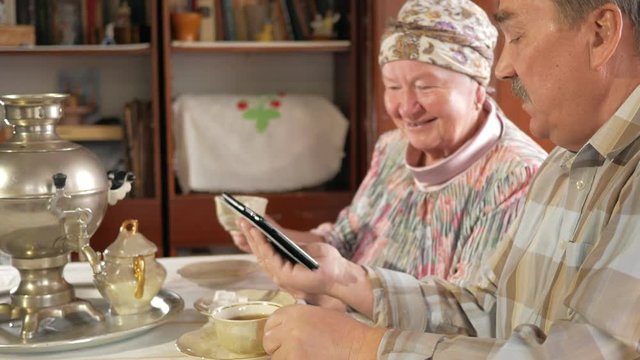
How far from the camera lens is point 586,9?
0.97m

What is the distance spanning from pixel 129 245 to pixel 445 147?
85 centimetres

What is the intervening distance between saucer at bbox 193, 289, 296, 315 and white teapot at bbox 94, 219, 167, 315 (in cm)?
10

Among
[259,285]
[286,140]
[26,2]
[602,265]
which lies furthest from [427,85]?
[26,2]

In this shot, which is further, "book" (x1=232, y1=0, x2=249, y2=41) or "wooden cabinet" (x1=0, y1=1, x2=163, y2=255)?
"book" (x1=232, y1=0, x2=249, y2=41)

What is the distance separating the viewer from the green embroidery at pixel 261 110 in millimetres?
3482

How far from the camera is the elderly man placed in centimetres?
86

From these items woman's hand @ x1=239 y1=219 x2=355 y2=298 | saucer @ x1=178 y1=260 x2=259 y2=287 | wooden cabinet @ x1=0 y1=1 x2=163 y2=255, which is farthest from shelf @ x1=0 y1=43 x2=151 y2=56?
woman's hand @ x1=239 y1=219 x2=355 y2=298

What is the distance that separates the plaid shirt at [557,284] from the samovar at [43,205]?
0.51 metres

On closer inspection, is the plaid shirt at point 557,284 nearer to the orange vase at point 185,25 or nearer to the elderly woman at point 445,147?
the elderly woman at point 445,147

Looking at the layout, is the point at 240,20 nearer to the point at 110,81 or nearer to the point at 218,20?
the point at 218,20

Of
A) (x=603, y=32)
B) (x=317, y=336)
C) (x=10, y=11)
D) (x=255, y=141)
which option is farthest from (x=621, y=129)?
(x=10, y=11)

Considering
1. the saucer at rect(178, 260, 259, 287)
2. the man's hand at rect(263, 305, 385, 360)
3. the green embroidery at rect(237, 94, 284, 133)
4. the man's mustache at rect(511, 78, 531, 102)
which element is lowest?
the saucer at rect(178, 260, 259, 287)

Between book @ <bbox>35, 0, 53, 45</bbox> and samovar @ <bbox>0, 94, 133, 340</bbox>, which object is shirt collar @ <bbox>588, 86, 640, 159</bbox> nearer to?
samovar @ <bbox>0, 94, 133, 340</bbox>

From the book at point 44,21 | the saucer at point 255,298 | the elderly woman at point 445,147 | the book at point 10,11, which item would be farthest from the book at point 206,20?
the saucer at point 255,298
